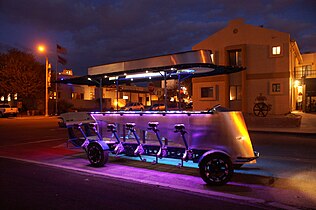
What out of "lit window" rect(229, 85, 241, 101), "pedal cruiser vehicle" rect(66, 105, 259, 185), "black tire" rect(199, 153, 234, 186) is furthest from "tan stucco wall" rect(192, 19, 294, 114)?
"black tire" rect(199, 153, 234, 186)

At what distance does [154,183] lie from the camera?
282 inches

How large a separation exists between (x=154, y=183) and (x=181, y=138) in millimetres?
1330

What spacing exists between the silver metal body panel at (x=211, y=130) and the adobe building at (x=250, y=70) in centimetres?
1931

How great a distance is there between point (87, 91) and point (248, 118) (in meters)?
43.9

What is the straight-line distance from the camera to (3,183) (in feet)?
23.5

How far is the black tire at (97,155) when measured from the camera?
881cm

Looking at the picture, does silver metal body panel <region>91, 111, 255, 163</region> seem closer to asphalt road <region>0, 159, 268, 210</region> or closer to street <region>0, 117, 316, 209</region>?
street <region>0, 117, 316, 209</region>

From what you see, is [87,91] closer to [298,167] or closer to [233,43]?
[233,43]

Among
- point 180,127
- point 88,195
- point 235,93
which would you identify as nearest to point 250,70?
point 235,93

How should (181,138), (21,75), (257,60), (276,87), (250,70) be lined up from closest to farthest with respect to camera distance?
(181,138), (276,87), (257,60), (250,70), (21,75)

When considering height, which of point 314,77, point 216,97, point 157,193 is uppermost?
point 314,77

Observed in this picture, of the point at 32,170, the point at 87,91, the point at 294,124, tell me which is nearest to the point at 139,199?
the point at 32,170

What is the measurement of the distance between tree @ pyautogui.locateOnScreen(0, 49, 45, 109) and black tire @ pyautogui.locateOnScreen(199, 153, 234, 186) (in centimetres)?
4156

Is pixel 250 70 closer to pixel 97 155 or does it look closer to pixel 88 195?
pixel 97 155
